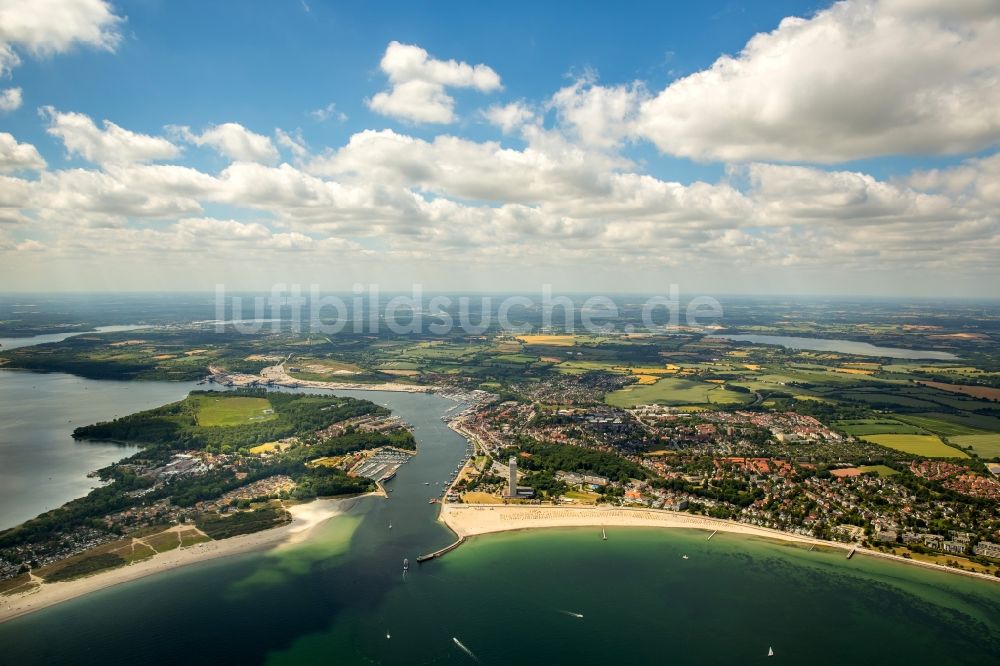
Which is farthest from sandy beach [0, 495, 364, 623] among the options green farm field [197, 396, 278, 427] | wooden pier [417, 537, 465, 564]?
green farm field [197, 396, 278, 427]

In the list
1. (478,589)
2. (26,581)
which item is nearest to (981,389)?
(478,589)

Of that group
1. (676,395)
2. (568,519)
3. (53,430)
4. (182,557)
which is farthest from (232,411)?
(676,395)

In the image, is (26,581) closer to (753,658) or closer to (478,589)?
(478,589)

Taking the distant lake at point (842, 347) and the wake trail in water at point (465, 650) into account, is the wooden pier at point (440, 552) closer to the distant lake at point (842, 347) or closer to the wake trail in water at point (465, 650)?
the wake trail in water at point (465, 650)

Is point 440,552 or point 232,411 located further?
point 232,411

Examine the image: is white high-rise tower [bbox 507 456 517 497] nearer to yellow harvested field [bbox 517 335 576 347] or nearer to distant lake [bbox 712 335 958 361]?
yellow harvested field [bbox 517 335 576 347]

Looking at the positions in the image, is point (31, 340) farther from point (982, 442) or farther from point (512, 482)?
point (982, 442)
